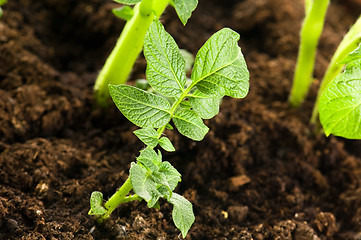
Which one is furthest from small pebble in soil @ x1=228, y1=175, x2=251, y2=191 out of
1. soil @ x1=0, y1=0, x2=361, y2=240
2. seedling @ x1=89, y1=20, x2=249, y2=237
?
seedling @ x1=89, y1=20, x2=249, y2=237


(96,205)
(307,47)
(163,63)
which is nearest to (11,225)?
(96,205)

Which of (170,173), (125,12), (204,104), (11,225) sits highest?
(125,12)

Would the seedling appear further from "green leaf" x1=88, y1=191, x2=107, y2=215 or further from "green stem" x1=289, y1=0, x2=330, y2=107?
"green stem" x1=289, y1=0, x2=330, y2=107

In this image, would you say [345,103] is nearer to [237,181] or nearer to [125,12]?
[237,181]

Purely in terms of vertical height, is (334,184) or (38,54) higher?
(38,54)

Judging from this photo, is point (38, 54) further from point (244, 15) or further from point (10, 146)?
point (244, 15)

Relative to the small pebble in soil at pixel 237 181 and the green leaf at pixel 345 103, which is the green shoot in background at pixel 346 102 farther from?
the small pebble in soil at pixel 237 181

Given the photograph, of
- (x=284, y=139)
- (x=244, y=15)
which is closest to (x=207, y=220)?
(x=284, y=139)
